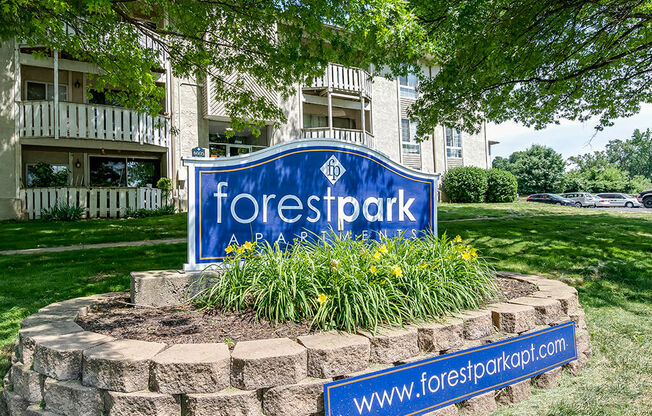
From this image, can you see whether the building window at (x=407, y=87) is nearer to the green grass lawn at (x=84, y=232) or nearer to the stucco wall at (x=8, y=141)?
the green grass lawn at (x=84, y=232)

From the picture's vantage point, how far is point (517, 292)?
421 cm

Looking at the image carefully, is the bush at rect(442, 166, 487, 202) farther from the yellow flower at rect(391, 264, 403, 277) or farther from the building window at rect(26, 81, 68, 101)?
the yellow flower at rect(391, 264, 403, 277)

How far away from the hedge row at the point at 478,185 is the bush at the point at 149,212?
14.9 m

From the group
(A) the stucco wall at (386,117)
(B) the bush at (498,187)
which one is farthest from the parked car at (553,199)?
(A) the stucco wall at (386,117)

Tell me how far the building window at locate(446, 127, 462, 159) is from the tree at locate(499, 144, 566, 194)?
25583 millimetres

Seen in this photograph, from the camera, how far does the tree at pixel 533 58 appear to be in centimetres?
764

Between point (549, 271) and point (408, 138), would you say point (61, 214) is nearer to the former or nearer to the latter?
point (549, 271)

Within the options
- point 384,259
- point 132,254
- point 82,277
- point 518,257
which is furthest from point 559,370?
point 132,254

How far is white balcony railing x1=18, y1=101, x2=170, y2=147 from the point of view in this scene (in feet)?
43.9

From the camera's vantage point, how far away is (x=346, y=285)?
321 cm

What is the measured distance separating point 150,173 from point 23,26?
→ 395 inches

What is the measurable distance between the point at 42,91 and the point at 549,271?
59.6ft

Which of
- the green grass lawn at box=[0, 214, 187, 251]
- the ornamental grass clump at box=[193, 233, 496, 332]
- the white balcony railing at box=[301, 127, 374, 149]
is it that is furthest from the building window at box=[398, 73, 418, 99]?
the ornamental grass clump at box=[193, 233, 496, 332]

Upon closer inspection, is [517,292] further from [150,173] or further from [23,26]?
[150,173]
